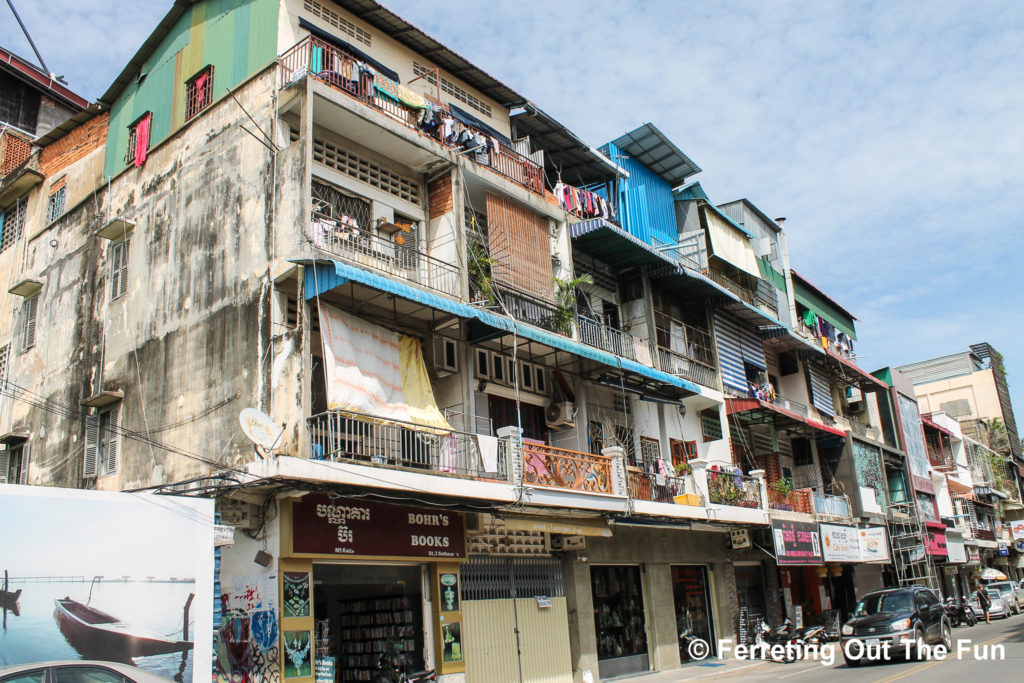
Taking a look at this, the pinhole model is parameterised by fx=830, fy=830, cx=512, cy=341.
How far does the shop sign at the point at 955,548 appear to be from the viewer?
3644 cm

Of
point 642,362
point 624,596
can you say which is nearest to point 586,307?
point 642,362

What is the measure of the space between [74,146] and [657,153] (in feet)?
53.2

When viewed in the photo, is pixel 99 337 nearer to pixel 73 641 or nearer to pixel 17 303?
pixel 17 303

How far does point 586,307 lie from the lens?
73.4 ft

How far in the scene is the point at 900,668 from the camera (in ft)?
50.4

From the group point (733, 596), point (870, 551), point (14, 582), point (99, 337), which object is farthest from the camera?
point (870, 551)

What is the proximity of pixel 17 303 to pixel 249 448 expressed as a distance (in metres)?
12.2

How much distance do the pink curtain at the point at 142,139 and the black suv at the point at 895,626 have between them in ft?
59.6

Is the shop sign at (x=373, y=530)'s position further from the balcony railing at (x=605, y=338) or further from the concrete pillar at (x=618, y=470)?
the balcony railing at (x=605, y=338)

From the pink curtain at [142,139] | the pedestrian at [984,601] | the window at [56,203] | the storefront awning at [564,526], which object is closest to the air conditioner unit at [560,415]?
Answer: the storefront awning at [564,526]

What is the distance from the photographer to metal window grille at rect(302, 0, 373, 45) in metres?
16.8

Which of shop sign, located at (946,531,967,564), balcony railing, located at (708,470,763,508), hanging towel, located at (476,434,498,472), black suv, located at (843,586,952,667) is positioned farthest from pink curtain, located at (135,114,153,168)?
shop sign, located at (946,531,967,564)

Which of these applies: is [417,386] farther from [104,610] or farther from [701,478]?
[701,478]

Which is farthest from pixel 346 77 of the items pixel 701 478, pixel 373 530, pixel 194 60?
pixel 701 478
